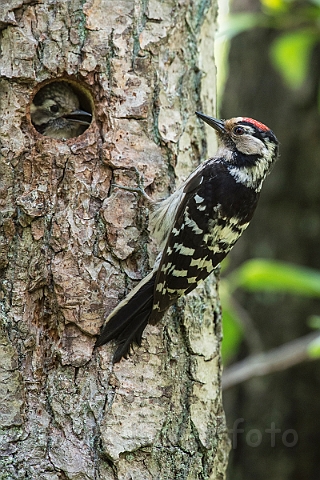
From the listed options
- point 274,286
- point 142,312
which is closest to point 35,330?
point 142,312


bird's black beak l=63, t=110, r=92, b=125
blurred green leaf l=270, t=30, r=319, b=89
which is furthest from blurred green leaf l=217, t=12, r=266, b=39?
bird's black beak l=63, t=110, r=92, b=125

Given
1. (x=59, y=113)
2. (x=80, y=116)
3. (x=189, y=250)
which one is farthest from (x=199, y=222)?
(x=59, y=113)

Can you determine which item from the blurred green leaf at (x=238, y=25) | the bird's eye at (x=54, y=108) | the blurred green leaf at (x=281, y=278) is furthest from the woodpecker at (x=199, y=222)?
the bird's eye at (x=54, y=108)

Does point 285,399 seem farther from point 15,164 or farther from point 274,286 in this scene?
point 15,164

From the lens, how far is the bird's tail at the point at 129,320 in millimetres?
3076

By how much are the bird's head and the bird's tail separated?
3.33ft

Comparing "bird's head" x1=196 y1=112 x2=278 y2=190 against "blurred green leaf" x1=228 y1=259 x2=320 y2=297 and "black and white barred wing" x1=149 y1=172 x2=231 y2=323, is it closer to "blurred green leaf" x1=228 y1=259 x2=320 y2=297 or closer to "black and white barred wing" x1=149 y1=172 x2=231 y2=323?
"black and white barred wing" x1=149 y1=172 x2=231 y2=323

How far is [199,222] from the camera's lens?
348cm

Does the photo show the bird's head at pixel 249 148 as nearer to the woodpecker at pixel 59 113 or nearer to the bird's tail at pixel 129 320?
the woodpecker at pixel 59 113

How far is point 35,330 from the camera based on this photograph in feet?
10.1

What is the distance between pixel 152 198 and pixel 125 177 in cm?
18

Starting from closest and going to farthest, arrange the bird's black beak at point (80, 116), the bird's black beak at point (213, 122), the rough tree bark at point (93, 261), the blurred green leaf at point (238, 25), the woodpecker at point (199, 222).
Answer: the rough tree bark at point (93, 261) → the woodpecker at point (199, 222) → the bird's black beak at point (213, 122) → the bird's black beak at point (80, 116) → the blurred green leaf at point (238, 25)

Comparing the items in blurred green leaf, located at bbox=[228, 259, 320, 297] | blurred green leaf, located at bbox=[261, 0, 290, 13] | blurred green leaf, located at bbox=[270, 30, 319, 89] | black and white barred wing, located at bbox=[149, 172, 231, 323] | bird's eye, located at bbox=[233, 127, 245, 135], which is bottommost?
black and white barred wing, located at bbox=[149, 172, 231, 323]

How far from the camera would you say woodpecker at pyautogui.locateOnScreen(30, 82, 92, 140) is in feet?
12.3
